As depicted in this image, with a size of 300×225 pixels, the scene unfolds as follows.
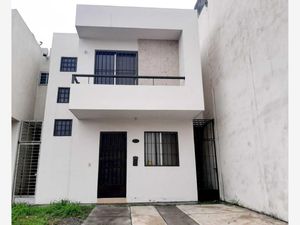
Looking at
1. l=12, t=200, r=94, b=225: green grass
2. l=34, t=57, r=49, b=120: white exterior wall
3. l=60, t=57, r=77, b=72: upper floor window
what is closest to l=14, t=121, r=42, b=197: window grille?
l=34, t=57, r=49, b=120: white exterior wall

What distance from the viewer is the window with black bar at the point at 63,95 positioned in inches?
318

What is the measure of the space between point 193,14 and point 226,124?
415cm

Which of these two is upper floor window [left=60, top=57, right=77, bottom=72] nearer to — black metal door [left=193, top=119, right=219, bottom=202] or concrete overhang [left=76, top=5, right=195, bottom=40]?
concrete overhang [left=76, top=5, right=195, bottom=40]

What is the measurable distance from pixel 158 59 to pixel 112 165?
4.28 meters

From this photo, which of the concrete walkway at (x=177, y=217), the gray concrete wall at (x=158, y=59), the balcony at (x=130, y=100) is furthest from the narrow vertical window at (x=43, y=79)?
the concrete walkway at (x=177, y=217)

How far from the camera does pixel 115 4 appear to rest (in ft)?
24.7

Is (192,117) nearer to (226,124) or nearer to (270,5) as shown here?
(226,124)

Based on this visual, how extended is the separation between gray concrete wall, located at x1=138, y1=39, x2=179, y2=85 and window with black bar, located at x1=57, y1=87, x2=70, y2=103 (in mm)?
2893

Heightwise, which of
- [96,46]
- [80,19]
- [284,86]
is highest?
[80,19]

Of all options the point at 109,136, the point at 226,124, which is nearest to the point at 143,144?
the point at 109,136

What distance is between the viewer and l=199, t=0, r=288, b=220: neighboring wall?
435cm

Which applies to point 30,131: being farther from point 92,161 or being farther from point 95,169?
point 95,169

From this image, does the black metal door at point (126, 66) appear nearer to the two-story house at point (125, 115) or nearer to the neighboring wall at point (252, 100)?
the two-story house at point (125, 115)
